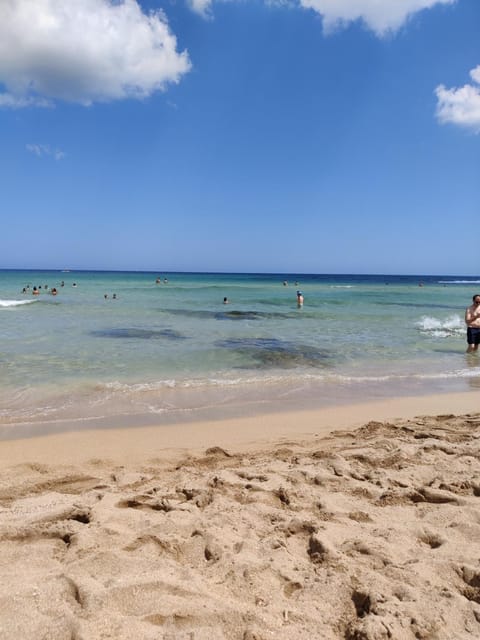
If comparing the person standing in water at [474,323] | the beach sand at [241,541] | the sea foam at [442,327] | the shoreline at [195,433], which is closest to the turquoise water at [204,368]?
the sea foam at [442,327]

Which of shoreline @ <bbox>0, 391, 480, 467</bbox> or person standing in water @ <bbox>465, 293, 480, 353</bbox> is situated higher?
person standing in water @ <bbox>465, 293, 480, 353</bbox>

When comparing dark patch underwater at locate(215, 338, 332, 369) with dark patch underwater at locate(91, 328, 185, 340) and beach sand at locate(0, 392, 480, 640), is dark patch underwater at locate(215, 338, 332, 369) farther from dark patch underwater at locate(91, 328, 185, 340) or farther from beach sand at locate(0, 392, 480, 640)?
beach sand at locate(0, 392, 480, 640)

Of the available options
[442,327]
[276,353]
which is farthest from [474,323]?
[442,327]

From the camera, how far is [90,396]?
7.97 meters

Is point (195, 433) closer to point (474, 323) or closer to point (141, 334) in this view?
point (141, 334)

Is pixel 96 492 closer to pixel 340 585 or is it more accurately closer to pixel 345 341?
pixel 340 585

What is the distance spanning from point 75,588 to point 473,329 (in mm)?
13184

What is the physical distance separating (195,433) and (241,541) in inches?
124

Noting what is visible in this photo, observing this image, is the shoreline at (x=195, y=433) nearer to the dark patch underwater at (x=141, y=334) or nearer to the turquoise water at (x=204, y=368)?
the turquoise water at (x=204, y=368)

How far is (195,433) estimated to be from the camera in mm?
6273

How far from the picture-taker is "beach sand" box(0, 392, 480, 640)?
239 cm

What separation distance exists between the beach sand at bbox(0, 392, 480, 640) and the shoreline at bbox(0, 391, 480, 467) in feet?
0.17

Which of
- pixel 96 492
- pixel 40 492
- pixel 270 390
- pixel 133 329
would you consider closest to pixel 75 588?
Answer: pixel 96 492

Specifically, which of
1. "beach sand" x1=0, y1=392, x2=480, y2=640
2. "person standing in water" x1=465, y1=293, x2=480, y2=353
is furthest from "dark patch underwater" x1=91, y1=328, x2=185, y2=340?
"beach sand" x1=0, y1=392, x2=480, y2=640
